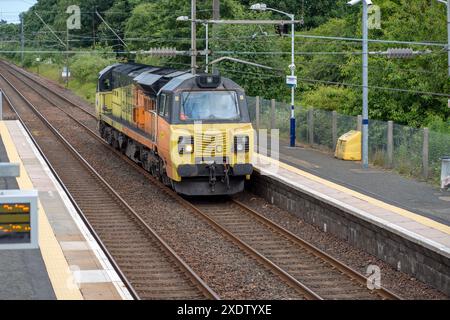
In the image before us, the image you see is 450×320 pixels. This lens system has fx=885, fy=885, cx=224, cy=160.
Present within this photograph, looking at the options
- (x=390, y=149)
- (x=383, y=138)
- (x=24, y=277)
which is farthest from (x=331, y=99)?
(x=24, y=277)

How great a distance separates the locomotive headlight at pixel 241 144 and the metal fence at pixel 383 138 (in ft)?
19.2

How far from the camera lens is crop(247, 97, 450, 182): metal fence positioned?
1022 inches

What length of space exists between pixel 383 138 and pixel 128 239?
12.0 metres

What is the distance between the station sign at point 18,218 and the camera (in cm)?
832

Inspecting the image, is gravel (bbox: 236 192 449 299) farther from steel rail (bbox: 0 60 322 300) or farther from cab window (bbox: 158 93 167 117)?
cab window (bbox: 158 93 167 117)

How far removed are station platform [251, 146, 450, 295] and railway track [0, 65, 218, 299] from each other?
399cm

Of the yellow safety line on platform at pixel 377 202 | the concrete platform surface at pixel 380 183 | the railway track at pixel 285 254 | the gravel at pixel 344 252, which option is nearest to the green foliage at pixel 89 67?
the concrete platform surface at pixel 380 183

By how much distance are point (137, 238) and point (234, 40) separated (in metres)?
24.7

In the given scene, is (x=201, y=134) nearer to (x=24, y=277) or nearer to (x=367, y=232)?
(x=367, y=232)

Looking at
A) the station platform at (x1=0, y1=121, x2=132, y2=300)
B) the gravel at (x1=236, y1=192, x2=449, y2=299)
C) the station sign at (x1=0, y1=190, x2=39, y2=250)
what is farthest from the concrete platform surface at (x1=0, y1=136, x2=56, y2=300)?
the gravel at (x1=236, y1=192, x2=449, y2=299)

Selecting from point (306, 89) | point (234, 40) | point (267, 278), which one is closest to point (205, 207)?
point (267, 278)

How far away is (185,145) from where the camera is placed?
22.8 metres

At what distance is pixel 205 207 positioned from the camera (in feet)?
77.0
